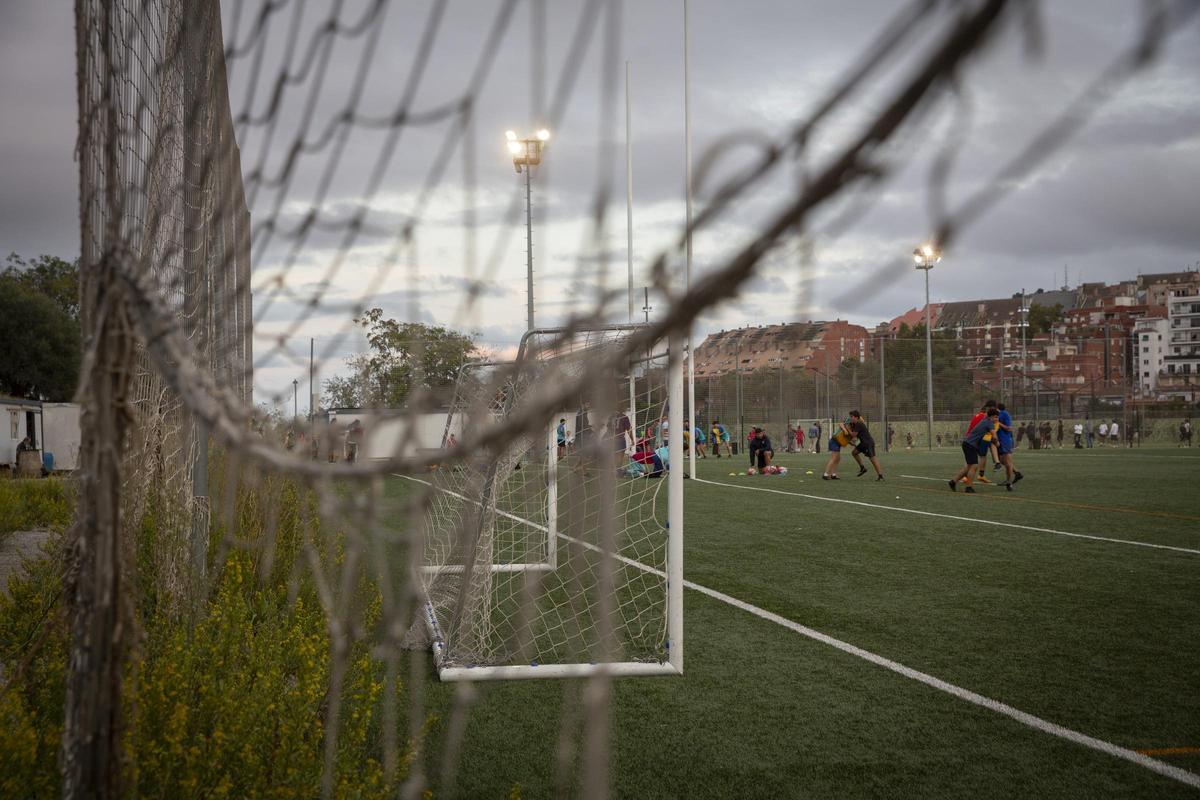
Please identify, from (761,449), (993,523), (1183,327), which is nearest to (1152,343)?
(1183,327)

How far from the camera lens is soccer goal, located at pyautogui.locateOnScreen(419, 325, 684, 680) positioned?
0.93 m

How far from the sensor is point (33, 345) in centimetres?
3878

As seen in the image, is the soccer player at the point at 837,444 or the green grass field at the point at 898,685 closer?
the green grass field at the point at 898,685

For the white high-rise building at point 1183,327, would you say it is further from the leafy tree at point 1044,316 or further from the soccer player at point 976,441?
the soccer player at point 976,441

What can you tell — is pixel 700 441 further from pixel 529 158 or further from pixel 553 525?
pixel 529 158

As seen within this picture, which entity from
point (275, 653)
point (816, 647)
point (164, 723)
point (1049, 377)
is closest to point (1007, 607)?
point (816, 647)

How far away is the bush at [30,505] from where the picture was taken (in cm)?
953

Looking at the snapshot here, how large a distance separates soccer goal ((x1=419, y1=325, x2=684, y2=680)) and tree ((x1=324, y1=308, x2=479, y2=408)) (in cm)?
6

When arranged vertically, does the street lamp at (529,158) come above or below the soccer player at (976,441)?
above

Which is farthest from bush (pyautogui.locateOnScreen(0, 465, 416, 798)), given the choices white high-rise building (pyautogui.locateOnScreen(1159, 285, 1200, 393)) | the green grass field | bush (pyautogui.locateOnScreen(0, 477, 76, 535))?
white high-rise building (pyautogui.locateOnScreen(1159, 285, 1200, 393))

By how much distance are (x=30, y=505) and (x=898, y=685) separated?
38.9 ft

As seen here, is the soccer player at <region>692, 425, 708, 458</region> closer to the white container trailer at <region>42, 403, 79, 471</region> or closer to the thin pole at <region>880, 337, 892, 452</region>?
the thin pole at <region>880, 337, 892, 452</region>

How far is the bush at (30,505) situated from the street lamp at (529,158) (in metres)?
8.54

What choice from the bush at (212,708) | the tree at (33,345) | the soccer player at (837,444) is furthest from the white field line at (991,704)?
the tree at (33,345)
